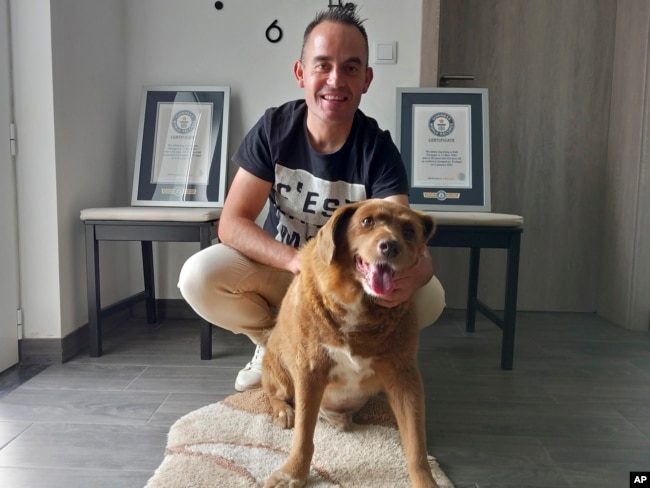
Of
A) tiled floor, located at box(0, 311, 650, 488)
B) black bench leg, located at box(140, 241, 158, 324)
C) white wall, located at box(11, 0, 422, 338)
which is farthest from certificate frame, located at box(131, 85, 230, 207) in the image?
tiled floor, located at box(0, 311, 650, 488)

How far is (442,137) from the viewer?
2707mm

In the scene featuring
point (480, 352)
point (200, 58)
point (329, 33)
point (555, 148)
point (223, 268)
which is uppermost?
point (200, 58)

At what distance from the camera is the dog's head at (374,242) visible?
117cm

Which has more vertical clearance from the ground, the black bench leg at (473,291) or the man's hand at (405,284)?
the man's hand at (405,284)

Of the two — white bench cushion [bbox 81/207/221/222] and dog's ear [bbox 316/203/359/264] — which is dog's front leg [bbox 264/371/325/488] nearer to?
dog's ear [bbox 316/203/359/264]

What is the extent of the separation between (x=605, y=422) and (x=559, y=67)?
2.24 m

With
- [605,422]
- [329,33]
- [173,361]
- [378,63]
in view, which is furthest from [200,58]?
[605,422]

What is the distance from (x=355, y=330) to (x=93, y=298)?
61.6 inches

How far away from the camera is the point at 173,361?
2297 millimetres

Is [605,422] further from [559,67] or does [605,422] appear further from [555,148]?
[559,67]

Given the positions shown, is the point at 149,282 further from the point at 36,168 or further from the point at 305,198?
the point at 305,198

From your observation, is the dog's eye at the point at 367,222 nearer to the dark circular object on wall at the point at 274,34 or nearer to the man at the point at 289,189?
the man at the point at 289,189

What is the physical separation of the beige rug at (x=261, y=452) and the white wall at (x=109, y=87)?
1058 millimetres

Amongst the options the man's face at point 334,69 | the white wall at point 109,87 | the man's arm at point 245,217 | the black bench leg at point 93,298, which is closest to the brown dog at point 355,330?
the man's arm at point 245,217
